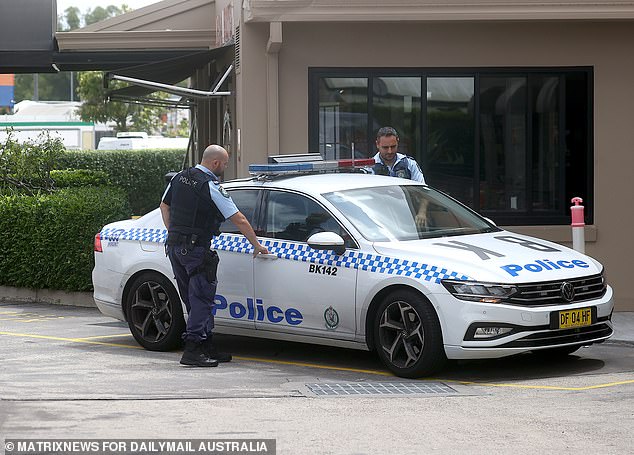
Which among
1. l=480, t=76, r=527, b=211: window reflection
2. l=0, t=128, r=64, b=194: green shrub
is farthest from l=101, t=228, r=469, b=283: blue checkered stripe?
l=0, t=128, r=64, b=194: green shrub

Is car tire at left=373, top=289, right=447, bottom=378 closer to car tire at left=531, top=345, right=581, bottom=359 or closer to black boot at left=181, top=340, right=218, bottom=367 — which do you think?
car tire at left=531, top=345, right=581, bottom=359

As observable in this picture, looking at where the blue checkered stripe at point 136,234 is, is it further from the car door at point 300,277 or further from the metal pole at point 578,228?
the metal pole at point 578,228

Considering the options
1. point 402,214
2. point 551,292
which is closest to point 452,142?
point 402,214

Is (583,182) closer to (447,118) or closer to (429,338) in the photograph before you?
(447,118)

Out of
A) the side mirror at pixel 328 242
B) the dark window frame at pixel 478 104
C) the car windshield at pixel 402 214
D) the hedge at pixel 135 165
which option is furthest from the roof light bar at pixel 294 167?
the hedge at pixel 135 165

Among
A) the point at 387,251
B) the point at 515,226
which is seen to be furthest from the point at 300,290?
the point at 515,226

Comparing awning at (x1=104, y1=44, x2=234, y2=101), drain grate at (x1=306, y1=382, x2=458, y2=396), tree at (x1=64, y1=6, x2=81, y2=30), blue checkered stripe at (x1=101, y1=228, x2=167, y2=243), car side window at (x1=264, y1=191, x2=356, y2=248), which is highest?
tree at (x1=64, y1=6, x2=81, y2=30)

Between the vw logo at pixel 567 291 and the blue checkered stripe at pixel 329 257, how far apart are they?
0.76 metres

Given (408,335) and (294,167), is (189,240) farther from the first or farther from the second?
(408,335)

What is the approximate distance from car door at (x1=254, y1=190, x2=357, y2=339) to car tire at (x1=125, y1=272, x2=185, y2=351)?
0.81m

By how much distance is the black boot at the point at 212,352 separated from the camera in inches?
405

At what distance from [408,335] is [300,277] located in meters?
1.06

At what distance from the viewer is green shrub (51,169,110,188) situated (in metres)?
18.8

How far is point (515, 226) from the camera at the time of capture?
1410 centimetres
